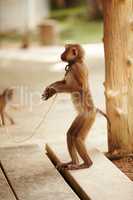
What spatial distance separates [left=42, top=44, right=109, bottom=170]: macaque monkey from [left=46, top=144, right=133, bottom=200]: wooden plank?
0.14m

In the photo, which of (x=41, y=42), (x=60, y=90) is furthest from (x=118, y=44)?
(x=41, y=42)

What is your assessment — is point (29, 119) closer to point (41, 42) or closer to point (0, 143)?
point (0, 143)

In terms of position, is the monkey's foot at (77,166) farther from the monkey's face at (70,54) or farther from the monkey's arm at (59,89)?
the monkey's face at (70,54)

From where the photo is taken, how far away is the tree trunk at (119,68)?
22.3 feet

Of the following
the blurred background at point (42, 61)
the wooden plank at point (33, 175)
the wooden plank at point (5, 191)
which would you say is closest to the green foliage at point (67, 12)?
the blurred background at point (42, 61)

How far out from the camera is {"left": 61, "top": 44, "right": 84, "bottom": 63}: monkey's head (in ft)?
19.4

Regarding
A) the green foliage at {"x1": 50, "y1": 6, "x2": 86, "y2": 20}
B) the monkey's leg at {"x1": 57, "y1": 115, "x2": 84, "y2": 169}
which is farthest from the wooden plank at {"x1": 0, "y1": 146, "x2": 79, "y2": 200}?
the green foliage at {"x1": 50, "y1": 6, "x2": 86, "y2": 20}

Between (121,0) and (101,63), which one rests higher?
(121,0)

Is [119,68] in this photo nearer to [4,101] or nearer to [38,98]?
[4,101]

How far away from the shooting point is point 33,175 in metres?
6.06

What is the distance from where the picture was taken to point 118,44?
6.79 m

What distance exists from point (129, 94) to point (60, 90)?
4.26 feet

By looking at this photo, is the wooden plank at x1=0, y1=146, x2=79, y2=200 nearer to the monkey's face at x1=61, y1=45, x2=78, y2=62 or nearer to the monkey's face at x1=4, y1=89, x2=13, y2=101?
the monkey's face at x1=61, y1=45, x2=78, y2=62

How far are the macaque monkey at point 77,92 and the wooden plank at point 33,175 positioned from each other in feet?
1.07
